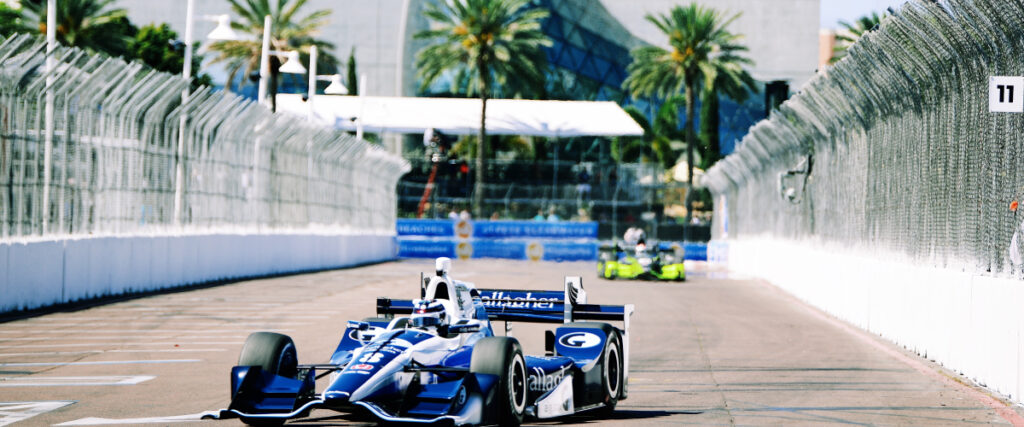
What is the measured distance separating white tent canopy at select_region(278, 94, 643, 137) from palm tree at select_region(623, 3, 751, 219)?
25.2ft

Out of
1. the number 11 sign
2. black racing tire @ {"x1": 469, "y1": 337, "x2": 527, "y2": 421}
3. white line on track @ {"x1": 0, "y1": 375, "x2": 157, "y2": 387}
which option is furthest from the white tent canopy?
black racing tire @ {"x1": 469, "y1": 337, "x2": 527, "y2": 421}

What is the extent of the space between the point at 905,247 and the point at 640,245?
15672 mm

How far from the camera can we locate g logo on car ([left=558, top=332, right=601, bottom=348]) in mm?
9414

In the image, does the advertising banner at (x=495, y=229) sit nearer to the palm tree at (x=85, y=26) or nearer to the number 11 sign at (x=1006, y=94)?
the palm tree at (x=85, y=26)

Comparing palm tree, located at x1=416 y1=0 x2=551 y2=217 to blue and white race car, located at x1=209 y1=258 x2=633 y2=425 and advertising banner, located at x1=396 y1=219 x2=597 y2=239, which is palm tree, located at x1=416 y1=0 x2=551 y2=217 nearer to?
advertising banner, located at x1=396 y1=219 x2=597 y2=239

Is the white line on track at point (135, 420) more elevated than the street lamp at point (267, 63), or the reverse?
the street lamp at point (267, 63)

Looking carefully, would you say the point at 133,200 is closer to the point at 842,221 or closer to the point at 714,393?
the point at 842,221

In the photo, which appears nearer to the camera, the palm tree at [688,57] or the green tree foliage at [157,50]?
the palm tree at [688,57]

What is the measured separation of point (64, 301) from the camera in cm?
1875

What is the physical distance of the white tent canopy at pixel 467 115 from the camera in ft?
227

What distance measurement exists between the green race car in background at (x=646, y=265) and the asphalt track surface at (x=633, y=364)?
283 inches

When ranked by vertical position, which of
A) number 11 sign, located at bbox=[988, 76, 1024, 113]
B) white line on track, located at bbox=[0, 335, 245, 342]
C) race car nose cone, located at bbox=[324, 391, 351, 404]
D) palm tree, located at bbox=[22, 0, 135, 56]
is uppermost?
palm tree, located at bbox=[22, 0, 135, 56]

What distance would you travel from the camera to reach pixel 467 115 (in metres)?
71.1

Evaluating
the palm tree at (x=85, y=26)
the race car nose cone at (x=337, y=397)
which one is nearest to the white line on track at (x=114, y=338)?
the race car nose cone at (x=337, y=397)
